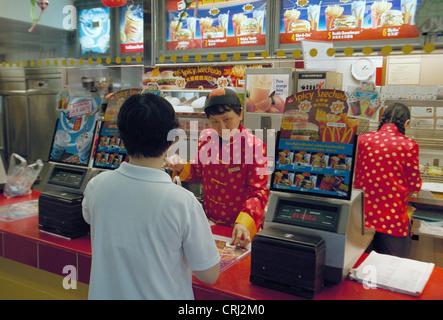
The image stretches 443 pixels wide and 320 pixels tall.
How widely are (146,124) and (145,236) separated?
1.21 ft

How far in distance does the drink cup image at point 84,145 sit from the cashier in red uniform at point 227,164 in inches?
21.2

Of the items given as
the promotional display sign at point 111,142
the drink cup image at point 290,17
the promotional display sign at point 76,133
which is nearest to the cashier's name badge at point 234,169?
the promotional display sign at point 111,142

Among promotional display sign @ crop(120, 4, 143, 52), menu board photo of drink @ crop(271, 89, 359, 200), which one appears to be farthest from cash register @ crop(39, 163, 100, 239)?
promotional display sign @ crop(120, 4, 143, 52)

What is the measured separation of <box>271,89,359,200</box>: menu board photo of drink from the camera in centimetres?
161

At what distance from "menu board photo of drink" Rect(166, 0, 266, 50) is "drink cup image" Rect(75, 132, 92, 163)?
1828 mm

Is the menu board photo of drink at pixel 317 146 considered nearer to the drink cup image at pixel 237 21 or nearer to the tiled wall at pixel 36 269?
the tiled wall at pixel 36 269

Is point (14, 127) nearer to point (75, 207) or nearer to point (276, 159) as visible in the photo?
point (75, 207)

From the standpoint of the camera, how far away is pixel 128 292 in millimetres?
1292

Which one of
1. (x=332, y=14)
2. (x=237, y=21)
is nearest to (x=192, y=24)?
(x=237, y=21)

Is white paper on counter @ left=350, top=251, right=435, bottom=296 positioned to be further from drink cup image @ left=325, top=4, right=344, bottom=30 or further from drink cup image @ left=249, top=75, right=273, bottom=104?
drink cup image @ left=325, top=4, right=344, bottom=30

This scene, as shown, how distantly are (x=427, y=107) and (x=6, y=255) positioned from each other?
4.28 metres

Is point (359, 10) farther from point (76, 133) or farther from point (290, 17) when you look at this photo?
point (76, 133)

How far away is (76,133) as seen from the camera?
2543 millimetres

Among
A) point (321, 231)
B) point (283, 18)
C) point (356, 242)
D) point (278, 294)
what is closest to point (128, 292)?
point (278, 294)
